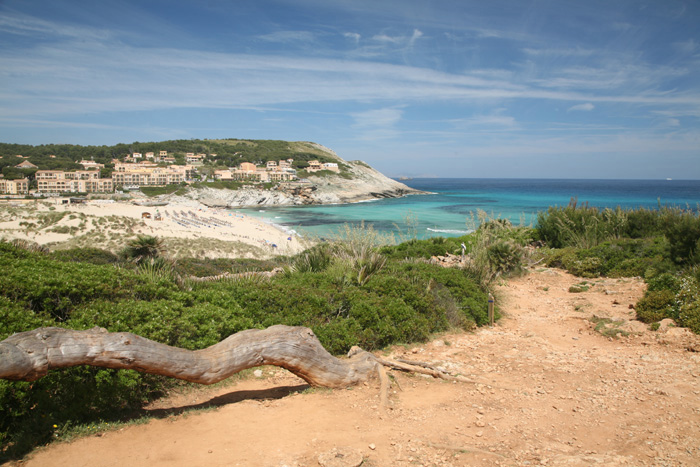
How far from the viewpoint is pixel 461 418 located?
3.87 meters

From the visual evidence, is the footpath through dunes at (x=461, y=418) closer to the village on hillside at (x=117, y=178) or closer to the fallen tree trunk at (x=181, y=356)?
the fallen tree trunk at (x=181, y=356)

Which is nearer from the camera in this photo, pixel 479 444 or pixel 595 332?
pixel 479 444

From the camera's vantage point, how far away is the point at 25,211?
3016cm

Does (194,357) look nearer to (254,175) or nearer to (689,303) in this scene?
(689,303)

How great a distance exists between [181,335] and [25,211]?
1342 inches

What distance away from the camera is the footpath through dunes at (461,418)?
3.14m

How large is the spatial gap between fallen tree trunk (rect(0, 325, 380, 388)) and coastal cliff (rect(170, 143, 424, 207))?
76165mm

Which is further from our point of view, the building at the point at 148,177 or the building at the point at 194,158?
the building at the point at 194,158

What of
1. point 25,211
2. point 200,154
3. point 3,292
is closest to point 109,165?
point 200,154

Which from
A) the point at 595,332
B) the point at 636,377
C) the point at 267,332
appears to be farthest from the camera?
the point at 595,332

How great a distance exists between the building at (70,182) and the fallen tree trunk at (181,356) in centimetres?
8789

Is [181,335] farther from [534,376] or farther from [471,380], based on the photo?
[534,376]

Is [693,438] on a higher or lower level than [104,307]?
lower

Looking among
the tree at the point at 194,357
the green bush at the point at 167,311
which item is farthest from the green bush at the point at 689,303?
the tree at the point at 194,357
